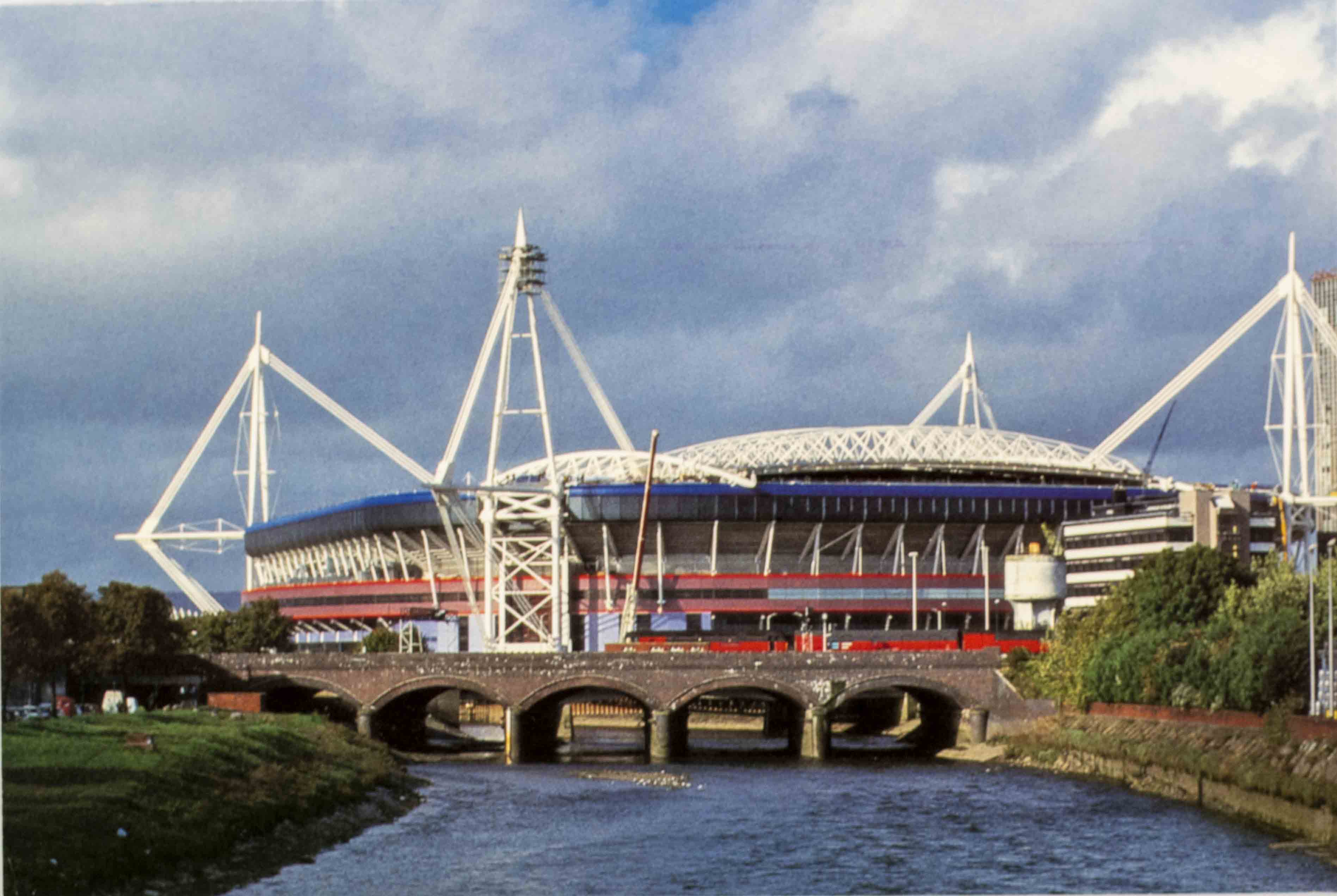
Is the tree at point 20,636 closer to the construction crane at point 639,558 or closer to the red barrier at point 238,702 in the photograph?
the red barrier at point 238,702

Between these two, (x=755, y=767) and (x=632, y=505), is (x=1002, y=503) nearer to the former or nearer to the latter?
(x=632, y=505)

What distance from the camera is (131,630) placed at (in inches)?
5074

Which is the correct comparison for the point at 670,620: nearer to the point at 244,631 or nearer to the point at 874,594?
the point at 874,594

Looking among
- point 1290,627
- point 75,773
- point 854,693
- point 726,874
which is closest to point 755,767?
point 854,693

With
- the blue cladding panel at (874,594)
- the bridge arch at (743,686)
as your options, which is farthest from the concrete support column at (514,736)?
the blue cladding panel at (874,594)

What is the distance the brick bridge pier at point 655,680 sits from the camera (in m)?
126

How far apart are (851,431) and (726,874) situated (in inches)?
4951

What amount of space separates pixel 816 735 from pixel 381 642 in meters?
62.7

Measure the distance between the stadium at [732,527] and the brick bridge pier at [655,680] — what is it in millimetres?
43854

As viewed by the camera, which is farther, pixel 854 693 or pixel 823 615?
pixel 823 615

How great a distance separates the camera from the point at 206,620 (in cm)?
17412

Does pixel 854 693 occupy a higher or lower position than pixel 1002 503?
lower

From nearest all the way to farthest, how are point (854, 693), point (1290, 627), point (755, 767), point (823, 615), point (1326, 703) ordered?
point (1326, 703) < point (1290, 627) < point (755, 767) < point (854, 693) < point (823, 615)

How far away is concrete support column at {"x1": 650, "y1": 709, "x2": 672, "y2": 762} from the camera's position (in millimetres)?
125438
